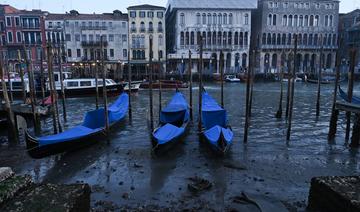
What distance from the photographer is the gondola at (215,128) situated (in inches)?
338

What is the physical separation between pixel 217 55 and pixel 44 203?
44161 millimetres

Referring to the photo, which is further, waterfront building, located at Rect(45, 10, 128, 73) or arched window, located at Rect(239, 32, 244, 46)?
arched window, located at Rect(239, 32, 244, 46)

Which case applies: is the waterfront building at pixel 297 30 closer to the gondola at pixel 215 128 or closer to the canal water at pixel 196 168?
the gondola at pixel 215 128

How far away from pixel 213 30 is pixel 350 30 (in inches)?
914

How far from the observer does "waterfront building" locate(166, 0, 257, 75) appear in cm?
4478

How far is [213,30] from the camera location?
4569cm

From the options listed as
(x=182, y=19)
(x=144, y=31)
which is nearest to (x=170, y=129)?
(x=144, y=31)

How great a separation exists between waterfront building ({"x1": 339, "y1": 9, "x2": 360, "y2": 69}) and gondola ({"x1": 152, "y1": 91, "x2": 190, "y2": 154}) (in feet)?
143

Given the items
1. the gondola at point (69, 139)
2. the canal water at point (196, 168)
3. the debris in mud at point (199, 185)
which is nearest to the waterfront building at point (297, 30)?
the canal water at point (196, 168)

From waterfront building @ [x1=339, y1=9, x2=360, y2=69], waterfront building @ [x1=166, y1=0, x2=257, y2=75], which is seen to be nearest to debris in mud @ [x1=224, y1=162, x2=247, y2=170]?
waterfront building @ [x1=166, y1=0, x2=257, y2=75]

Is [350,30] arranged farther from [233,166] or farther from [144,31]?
[233,166]

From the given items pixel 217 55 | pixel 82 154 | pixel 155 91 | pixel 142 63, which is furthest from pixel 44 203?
pixel 217 55

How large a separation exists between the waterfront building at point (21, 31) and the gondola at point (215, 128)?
34929 mm

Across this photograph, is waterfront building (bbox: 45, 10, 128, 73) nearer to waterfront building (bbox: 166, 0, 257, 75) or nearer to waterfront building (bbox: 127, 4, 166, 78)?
waterfront building (bbox: 127, 4, 166, 78)
